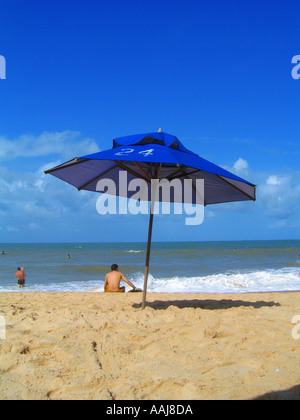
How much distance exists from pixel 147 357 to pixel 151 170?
9.88ft

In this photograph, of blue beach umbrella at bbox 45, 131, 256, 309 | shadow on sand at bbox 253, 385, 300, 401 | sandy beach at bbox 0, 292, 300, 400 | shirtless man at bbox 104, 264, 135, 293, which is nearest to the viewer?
shadow on sand at bbox 253, 385, 300, 401

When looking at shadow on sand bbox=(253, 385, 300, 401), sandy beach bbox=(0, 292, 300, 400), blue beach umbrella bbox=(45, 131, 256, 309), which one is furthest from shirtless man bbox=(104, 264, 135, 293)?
shadow on sand bbox=(253, 385, 300, 401)

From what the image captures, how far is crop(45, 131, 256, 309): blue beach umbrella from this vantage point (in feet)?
12.9

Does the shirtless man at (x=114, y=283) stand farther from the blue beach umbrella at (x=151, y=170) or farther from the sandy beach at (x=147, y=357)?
the sandy beach at (x=147, y=357)

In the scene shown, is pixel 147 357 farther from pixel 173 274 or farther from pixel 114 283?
pixel 173 274

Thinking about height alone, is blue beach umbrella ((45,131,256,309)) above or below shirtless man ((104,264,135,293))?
above

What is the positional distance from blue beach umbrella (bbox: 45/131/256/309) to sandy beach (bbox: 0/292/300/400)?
1.38m

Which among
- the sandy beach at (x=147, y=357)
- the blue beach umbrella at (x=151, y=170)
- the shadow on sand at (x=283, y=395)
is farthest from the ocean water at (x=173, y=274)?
the shadow on sand at (x=283, y=395)

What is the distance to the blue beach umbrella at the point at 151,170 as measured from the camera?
12.9 ft

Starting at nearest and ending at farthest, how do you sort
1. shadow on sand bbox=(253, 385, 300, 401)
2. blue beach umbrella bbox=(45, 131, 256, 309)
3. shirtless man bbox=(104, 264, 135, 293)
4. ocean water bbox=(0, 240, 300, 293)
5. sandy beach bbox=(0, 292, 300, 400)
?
shadow on sand bbox=(253, 385, 300, 401) → sandy beach bbox=(0, 292, 300, 400) → blue beach umbrella bbox=(45, 131, 256, 309) → shirtless man bbox=(104, 264, 135, 293) → ocean water bbox=(0, 240, 300, 293)

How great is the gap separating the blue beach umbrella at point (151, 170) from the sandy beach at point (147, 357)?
138 cm

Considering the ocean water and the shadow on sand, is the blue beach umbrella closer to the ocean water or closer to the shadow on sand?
the shadow on sand
